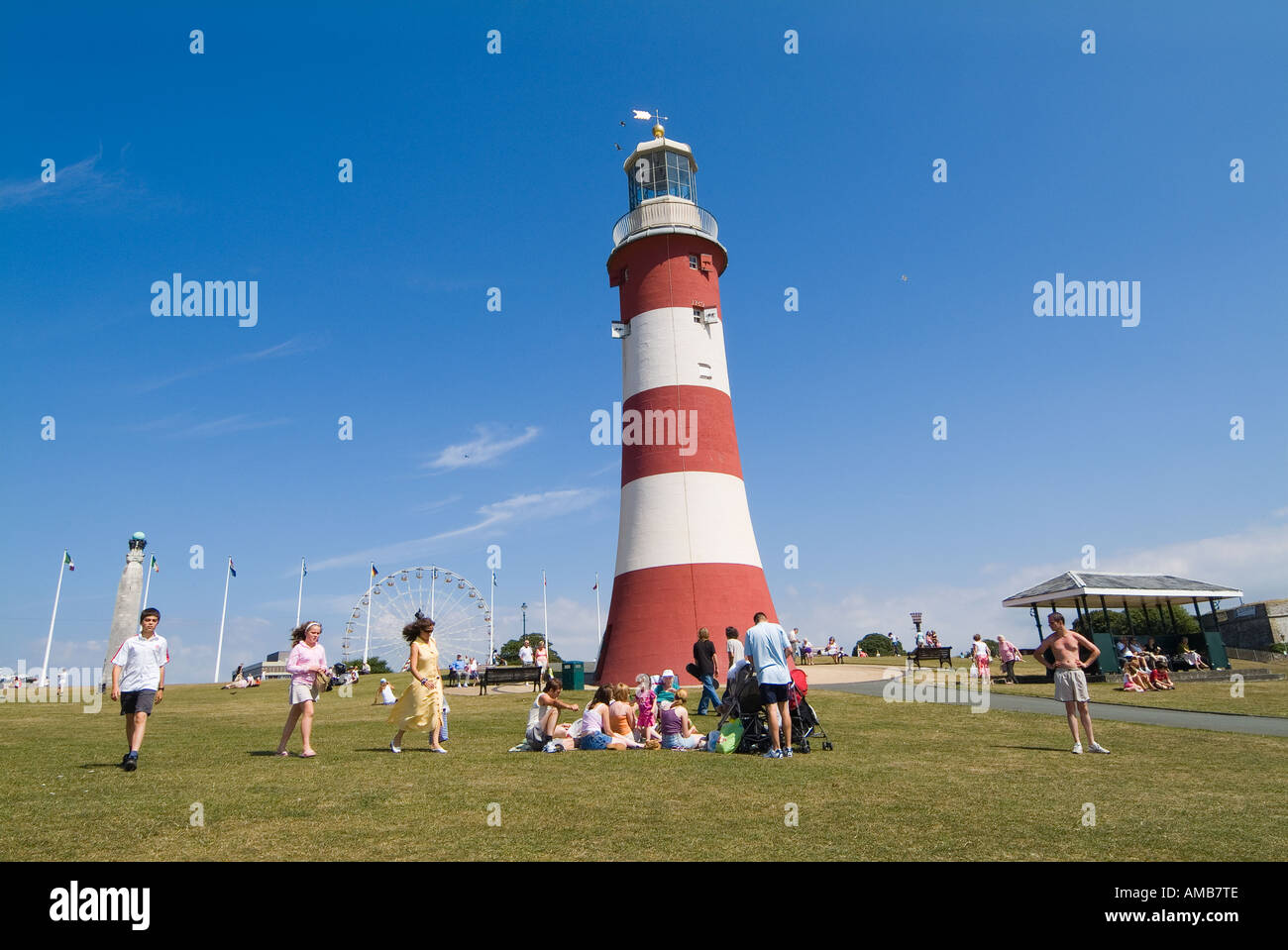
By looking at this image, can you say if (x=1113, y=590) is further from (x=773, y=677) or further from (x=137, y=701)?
(x=137, y=701)

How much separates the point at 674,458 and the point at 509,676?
878 centimetres

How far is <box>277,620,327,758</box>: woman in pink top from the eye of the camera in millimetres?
9500

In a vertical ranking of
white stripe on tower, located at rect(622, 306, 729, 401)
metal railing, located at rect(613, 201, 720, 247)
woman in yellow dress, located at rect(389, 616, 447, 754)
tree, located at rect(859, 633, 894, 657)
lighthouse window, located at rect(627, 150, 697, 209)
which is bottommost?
tree, located at rect(859, 633, 894, 657)

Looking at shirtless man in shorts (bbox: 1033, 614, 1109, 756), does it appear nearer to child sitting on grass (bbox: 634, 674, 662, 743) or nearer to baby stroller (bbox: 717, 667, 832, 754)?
baby stroller (bbox: 717, 667, 832, 754)

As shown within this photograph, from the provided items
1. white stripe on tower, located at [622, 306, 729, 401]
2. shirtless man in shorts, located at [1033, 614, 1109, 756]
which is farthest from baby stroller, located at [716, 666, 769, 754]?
white stripe on tower, located at [622, 306, 729, 401]

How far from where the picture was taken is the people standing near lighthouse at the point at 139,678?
867 centimetres

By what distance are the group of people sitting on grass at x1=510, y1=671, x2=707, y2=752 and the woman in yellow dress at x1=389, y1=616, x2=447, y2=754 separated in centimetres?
125

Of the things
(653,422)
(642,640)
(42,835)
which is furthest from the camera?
(653,422)

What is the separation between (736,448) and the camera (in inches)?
944

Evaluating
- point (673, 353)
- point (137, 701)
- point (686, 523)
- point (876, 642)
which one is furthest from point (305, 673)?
point (876, 642)

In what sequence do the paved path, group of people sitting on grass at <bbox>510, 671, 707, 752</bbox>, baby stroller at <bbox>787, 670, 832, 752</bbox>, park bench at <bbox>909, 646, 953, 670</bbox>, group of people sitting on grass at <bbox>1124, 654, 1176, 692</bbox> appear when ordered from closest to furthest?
baby stroller at <bbox>787, 670, 832, 752</bbox>, group of people sitting on grass at <bbox>510, 671, 707, 752</bbox>, the paved path, group of people sitting on grass at <bbox>1124, 654, 1176, 692</bbox>, park bench at <bbox>909, 646, 953, 670</bbox>
